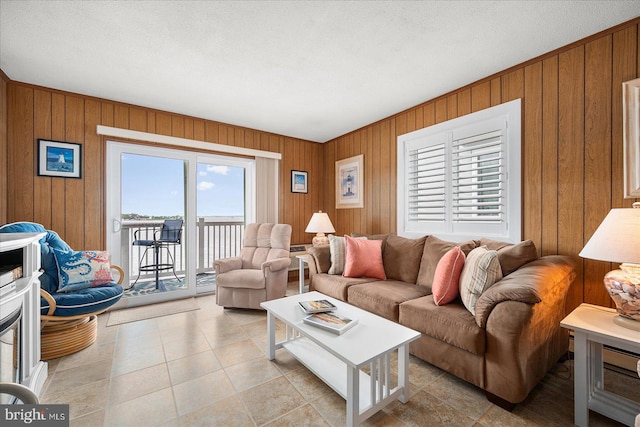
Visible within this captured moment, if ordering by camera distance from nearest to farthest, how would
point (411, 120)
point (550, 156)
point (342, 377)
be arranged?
point (342, 377), point (550, 156), point (411, 120)

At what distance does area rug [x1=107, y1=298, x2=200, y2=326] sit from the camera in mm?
2957

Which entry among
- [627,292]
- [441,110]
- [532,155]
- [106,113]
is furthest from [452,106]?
[106,113]

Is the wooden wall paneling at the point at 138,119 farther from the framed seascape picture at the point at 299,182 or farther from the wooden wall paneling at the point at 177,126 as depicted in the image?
the framed seascape picture at the point at 299,182

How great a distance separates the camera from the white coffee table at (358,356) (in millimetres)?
1417

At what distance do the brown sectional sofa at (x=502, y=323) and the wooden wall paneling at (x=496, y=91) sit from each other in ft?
4.41

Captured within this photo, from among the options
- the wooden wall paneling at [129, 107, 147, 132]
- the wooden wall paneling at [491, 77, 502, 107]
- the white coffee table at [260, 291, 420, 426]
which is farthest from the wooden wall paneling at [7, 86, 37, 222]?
the wooden wall paneling at [491, 77, 502, 107]

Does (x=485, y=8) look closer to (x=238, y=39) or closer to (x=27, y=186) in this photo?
(x=238, y=39)

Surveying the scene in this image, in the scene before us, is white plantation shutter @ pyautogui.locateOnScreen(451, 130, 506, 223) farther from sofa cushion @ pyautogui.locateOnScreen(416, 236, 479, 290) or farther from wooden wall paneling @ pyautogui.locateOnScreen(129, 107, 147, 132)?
wooden wall paneling @ pyautogui.locateOnScreen(129, 107, 147, 132)

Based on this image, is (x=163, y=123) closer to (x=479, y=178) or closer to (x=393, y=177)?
(x=393, y=177)

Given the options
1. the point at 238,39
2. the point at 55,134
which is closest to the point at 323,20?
the point at 238,39

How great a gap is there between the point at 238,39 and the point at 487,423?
298 cm

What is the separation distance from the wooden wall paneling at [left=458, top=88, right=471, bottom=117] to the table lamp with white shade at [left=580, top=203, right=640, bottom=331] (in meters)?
1.65

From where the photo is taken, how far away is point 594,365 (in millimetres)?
1616

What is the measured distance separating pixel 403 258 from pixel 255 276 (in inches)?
65.1
